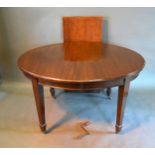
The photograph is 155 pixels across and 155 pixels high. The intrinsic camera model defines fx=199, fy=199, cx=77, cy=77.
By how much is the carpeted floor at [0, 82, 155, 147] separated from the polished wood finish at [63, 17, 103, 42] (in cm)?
69

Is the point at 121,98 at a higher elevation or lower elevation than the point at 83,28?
lower

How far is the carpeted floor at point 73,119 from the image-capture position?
5.64ft

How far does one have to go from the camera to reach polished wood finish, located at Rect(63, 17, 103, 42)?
2041 millimetres

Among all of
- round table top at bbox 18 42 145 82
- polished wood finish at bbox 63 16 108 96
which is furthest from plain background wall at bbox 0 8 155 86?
round table top at bbox 18 42 145 82

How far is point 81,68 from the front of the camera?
1.50 m

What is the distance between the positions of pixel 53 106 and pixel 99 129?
591 millimetres

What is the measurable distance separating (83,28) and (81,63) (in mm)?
625

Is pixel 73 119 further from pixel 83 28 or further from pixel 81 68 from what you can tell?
pixel 83 28

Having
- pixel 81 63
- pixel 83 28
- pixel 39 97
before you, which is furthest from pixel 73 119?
pixel 83 28

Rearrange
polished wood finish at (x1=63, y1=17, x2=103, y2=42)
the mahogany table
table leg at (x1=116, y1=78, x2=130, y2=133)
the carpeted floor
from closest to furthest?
the mahogany table < table leg at (x1=116, y1=78, x2=130, y2=133) < the carpeted floor < polished wood finish at (x1=63, y1=17, x2=103, y2=42)

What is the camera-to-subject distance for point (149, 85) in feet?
8.01

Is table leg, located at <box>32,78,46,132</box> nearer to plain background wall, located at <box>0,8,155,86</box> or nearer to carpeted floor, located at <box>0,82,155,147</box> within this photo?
carpeted floor, located at <box>0,82,155,147</box>
